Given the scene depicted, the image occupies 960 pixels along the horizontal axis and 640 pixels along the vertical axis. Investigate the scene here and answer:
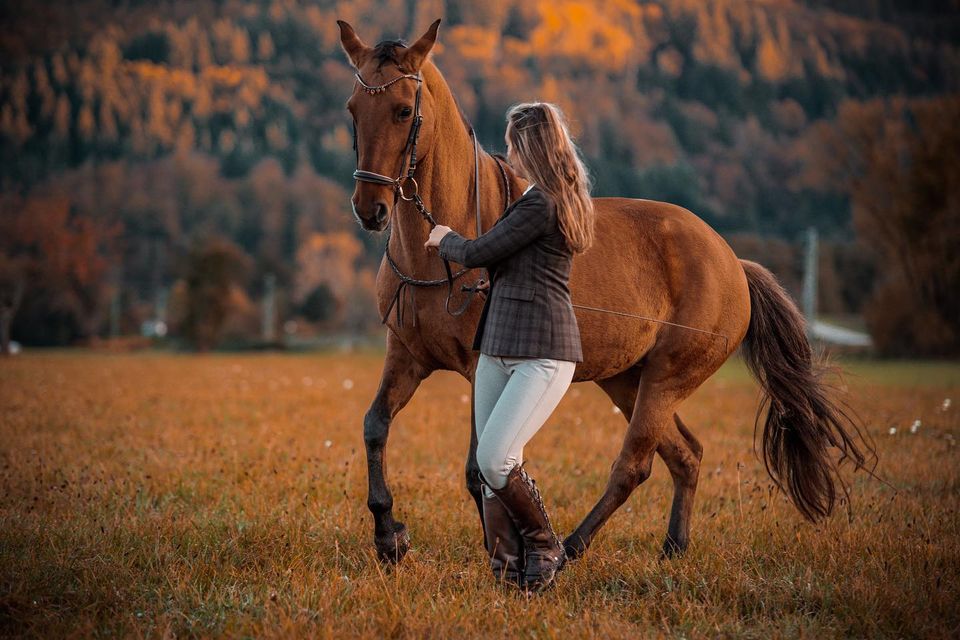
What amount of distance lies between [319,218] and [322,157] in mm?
45506

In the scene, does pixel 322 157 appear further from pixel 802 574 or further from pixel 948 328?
pixel 802 574

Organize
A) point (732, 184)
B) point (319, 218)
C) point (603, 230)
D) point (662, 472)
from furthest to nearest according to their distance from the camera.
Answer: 1. point (732, 184)
2. point (319, 218)
3. point (662, 472)
4. point (603, 230)

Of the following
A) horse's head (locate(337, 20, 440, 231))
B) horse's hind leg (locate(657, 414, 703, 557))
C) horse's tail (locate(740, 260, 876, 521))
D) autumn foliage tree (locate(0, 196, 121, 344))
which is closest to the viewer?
horse's head (locate(337, 20, 440, 231))

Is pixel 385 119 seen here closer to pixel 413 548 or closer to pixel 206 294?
pixel 413 548

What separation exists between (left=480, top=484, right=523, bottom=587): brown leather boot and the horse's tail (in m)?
2.10

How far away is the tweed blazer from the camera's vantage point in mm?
3959

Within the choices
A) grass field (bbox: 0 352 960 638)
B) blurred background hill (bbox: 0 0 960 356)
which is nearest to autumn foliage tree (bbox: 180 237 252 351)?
blurred background hill (bbox: 0 0 960 356)

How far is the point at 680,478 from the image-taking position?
5629mm

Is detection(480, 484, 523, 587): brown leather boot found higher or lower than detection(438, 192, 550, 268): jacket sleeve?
lower

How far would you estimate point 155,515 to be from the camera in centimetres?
591

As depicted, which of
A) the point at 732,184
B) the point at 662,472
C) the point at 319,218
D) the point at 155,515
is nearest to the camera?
the point at 155,515

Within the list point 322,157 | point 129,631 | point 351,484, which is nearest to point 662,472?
point 351,484

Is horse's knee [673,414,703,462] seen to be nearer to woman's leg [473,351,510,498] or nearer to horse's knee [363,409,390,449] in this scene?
woman's leg [473,351,510,498]

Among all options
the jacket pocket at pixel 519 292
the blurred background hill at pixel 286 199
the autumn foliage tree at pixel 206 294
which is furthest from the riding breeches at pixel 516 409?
the autumn foliage tree at pixel 206 294
